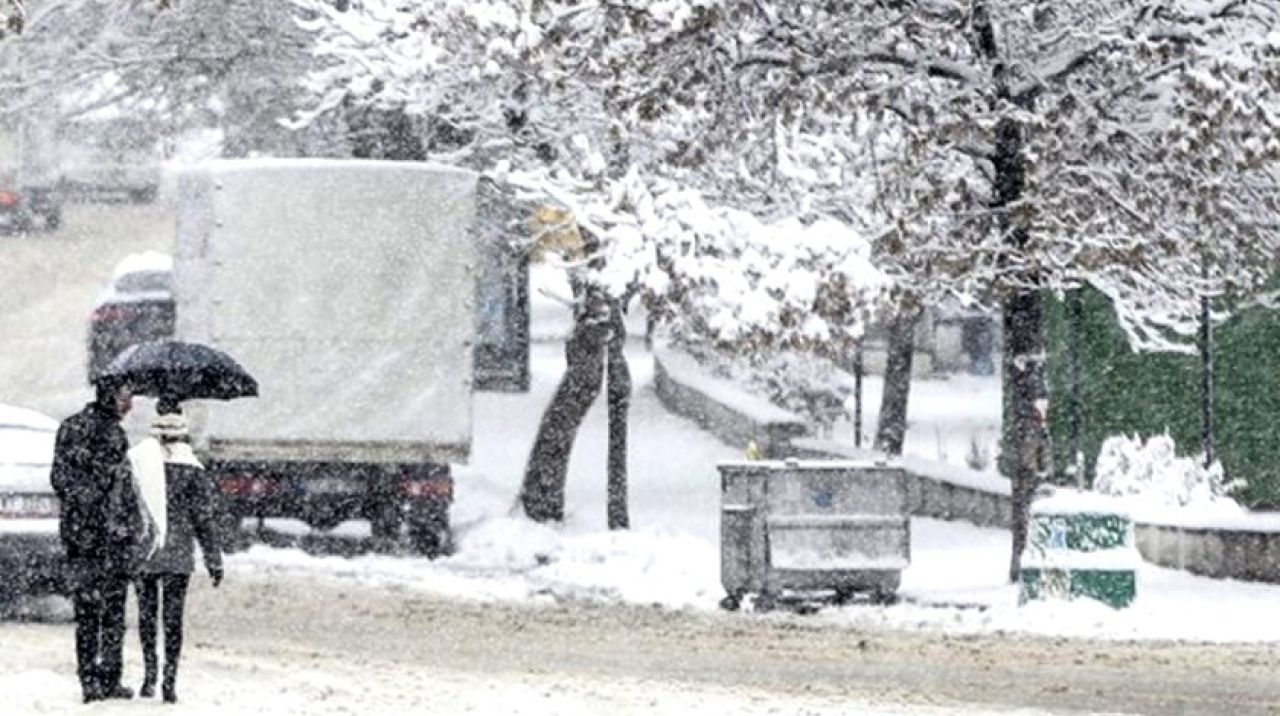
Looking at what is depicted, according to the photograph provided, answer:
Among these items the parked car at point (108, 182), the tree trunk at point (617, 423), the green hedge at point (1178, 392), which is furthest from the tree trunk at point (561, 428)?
the parked car at point (108, 182)

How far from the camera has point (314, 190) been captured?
31203 millimetres

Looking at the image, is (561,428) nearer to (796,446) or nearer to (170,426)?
(796,446)

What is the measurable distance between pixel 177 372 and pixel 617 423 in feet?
61.3

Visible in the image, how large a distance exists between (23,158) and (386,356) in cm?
2857

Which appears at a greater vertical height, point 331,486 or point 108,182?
point 108,182

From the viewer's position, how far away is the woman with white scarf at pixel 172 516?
1705cm

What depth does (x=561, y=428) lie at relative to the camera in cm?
3725

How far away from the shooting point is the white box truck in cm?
3119

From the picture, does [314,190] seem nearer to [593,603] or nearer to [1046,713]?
[593,603]

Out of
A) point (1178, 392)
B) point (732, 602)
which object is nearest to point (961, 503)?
point (1178, 392)

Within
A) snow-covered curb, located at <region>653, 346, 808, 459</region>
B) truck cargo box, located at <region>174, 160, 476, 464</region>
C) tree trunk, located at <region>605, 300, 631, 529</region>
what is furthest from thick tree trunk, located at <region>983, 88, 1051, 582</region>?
snow-covered curb, located at <region>653, 346, 808, 459</region>

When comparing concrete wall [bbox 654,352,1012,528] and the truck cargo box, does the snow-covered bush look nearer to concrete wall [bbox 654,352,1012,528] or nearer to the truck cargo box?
concrete wall [bbox 654,352,1012,528]

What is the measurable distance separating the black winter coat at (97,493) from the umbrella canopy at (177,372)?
0.33 meters

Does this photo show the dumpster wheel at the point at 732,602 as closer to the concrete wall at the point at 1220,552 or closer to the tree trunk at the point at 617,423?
the concrete wall at the point at 1220,552
